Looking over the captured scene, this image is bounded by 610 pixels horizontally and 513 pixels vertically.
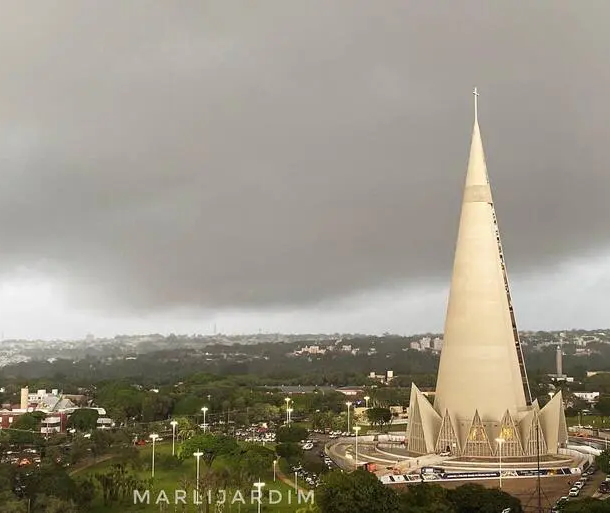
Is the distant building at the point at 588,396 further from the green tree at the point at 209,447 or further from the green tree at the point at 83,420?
the green tree at the point at 209,447

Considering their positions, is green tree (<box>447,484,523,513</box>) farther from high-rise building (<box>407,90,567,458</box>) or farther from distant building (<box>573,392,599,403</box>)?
distant building (<box>573,392,599,403</box>)

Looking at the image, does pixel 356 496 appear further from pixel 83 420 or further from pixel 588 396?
pixel 588 396

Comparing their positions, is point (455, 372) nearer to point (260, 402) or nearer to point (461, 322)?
point (461, 322)

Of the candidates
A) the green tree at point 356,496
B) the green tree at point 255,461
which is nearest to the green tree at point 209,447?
the green tree at point 255,461

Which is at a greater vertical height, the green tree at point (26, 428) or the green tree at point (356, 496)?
the green tree at point (356, 496)

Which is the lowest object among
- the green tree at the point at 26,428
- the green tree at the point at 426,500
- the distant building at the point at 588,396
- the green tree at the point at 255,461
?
the distant building at the point at 588,396
